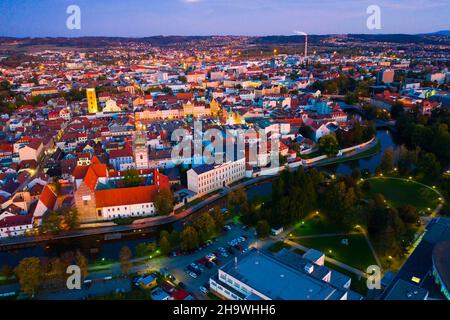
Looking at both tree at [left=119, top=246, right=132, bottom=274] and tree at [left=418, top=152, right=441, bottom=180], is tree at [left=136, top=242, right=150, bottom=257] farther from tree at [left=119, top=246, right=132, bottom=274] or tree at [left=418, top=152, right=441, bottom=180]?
tree at [left=418, top=152, right=441, bottom=180]

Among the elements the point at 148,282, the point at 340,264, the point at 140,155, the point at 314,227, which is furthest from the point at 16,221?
the point at 340,264

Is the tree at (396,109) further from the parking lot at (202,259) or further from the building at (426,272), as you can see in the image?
the parking lot at (202,259)

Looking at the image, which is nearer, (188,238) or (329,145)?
(188,238)

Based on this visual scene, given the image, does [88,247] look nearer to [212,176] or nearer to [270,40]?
[212,176]

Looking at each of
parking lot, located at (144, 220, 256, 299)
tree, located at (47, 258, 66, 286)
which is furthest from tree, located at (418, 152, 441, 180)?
tree, located at (47, 258, 66, 286)

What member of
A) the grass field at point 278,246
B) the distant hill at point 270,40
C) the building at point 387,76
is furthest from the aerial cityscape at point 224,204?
the distant hill at point 270,40
